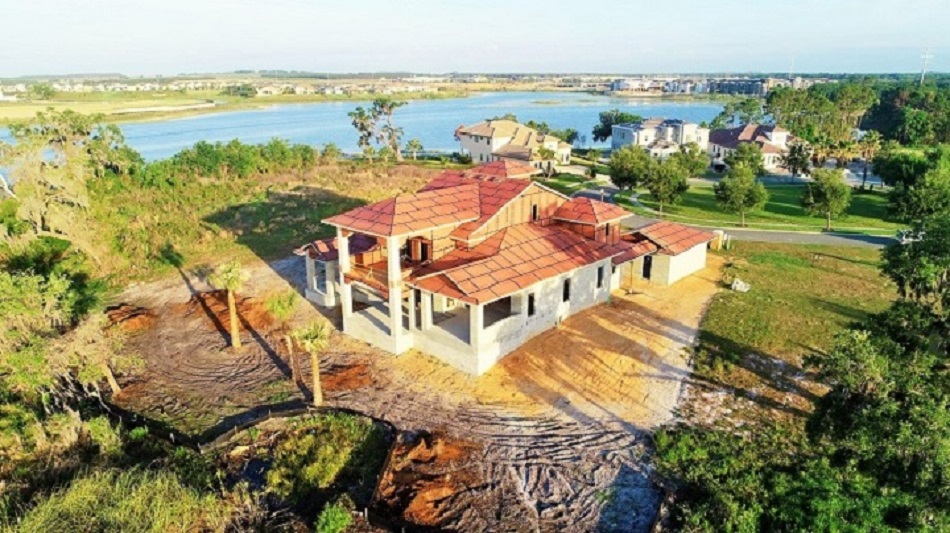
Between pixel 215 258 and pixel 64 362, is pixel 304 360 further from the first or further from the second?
pixel 215 258

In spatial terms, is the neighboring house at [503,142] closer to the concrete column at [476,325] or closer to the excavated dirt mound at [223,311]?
the excavated dirt mound at [223,311]

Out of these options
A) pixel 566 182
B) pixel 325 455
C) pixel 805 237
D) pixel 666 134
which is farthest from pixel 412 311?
pixel 666 134

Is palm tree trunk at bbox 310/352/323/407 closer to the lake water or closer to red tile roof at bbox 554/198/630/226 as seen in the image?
red tile roof at bbox 554/198/630/226

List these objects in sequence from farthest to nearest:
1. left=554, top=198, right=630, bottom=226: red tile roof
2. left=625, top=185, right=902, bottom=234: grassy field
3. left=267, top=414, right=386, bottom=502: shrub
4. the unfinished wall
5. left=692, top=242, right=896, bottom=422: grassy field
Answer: left=625, top=185, right=902, bottom=234: grassy field, the unfinished wall, left=554, top=198, right=630, bottom=226: red tile roof, left=692, top=242, right=896, bottom=422: grassy field, left=267, top=414, right=386, bottom=502: shrub

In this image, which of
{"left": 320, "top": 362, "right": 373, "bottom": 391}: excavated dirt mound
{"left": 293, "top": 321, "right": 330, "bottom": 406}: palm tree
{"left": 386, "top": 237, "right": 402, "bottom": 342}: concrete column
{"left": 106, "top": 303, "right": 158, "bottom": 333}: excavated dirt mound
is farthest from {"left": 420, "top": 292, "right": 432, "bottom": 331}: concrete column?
{"left": 106, "top": 303, "right": 158, "bottom": 333}: excavated dirt mound

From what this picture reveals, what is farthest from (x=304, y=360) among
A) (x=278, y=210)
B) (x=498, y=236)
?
(x=278, y=210)

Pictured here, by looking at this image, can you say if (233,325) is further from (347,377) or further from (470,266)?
(470,266)

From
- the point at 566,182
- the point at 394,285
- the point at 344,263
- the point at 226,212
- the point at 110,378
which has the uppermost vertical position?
the point at 344,263
